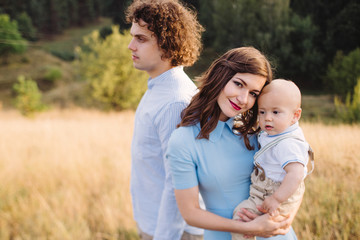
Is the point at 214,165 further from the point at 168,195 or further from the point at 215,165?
the point at 168,195

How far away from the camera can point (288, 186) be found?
1.19m

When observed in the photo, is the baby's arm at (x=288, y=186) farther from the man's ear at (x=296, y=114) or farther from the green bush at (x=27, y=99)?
the green bush at (x=27, y=99)

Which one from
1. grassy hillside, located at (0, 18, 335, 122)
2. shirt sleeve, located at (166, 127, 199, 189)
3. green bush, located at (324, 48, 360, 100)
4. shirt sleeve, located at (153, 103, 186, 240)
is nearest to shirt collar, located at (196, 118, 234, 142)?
shirt sleeve, located at (166, 127, 199, 189)

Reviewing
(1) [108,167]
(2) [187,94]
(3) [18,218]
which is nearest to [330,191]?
(2) [187,94]

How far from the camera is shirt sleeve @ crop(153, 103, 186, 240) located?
1550mm

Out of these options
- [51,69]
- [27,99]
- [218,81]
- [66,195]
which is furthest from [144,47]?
[51,69]

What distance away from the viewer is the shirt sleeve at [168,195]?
1550 mm

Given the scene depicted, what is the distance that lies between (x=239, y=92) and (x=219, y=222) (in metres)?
0.67

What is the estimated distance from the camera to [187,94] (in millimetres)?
1643

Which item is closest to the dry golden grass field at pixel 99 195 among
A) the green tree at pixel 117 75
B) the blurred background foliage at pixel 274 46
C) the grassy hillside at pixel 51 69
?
the blurred background foliage at pixel 274 46

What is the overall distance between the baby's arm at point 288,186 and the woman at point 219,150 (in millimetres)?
83

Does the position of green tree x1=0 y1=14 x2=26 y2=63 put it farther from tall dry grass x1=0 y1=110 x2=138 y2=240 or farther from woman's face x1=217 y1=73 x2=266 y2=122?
woman's face x1=217 y1=73 x2=266 y2=122

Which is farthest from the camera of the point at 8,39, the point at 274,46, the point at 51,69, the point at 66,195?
the point at 8,39

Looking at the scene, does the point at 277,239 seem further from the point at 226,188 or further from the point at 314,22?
the point at 314,22
